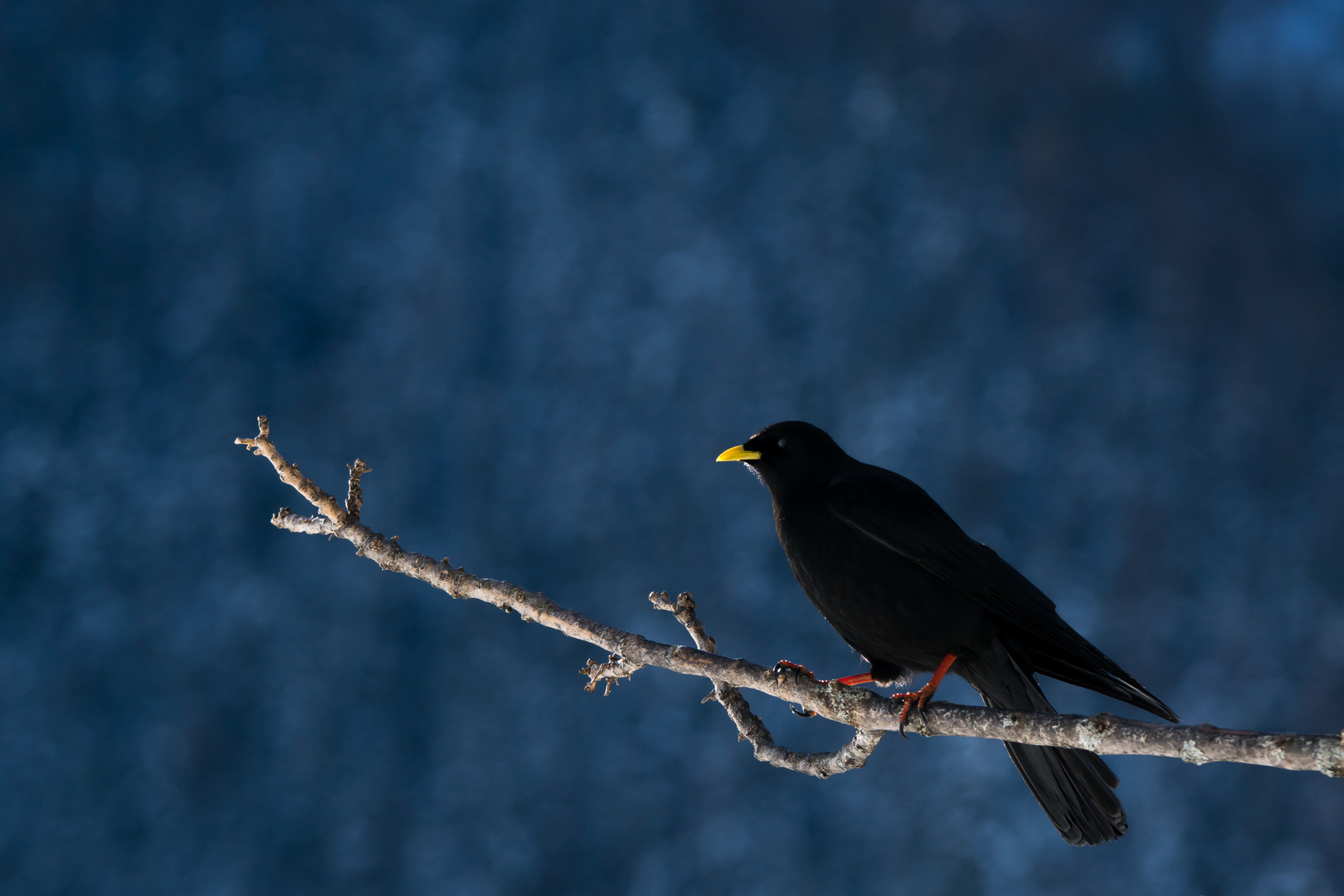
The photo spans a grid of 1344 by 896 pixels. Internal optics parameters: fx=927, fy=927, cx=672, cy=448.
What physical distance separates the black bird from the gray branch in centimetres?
43

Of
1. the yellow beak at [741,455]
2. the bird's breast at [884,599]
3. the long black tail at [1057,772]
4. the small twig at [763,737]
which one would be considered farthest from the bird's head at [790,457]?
the long black tail at [1057,772]

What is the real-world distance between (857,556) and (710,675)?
40.7 inches

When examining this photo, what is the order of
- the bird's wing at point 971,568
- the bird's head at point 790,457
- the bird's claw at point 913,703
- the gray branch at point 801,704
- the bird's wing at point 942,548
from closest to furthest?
1. the gray branch at point 801,704
2. the bird's claw at point 913,703
3. the bird's wing at point 971,568
4. the bird's wing at point 942,548
5. the bird's head at point 790,457

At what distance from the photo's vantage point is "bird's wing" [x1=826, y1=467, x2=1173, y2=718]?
4.40 metres

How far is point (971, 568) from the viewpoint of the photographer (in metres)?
4.68

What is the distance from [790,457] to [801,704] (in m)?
1.52

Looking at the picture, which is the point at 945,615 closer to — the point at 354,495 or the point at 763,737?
the point at 763,737

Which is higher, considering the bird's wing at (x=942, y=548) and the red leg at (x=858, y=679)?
the bird's wing at (x=942, y=548)

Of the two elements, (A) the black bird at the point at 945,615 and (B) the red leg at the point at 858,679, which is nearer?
(A) the black bird at the point at 945,615

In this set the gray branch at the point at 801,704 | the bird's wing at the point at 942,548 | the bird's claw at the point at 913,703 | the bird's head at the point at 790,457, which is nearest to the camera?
the gray branch at the point at 801,704

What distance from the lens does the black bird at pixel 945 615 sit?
4461mm

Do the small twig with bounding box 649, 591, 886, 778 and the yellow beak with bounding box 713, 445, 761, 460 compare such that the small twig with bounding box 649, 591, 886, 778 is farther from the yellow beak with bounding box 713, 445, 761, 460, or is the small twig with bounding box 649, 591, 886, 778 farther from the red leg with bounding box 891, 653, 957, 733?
the yellow beak with bounding box 713, 445, 761, 460

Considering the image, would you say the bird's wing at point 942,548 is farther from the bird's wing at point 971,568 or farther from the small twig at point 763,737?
the small twig at point 763,737

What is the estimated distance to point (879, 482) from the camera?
501 cm
